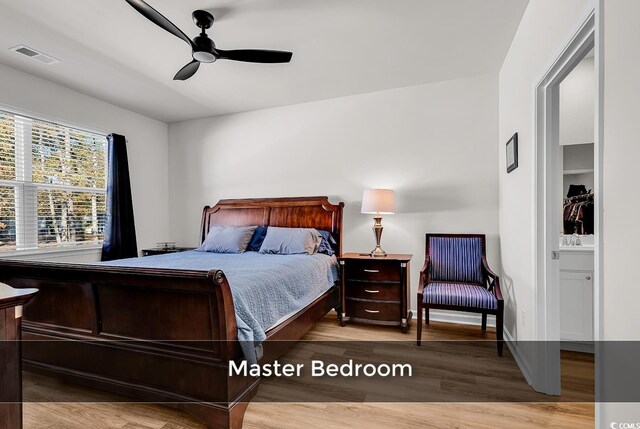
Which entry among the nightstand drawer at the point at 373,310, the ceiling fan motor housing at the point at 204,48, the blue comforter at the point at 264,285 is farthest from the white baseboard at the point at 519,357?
the ceiling fan motor housing at the point at 204,48

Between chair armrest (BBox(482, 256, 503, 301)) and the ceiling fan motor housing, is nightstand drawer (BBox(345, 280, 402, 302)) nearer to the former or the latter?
chair armrest (BBox(482, 256, 503, 301))

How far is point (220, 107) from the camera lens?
4.19 m

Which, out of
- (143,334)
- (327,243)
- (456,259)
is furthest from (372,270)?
(143,334)

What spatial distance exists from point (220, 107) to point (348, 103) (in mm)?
1722

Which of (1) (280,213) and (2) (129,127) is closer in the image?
(1) (280,213)

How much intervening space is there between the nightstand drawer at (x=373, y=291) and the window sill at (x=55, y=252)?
309 cm

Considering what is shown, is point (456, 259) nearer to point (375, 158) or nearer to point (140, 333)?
point (375, 158)

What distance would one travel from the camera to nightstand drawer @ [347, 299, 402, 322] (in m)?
3.12

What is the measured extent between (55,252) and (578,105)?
216 inches

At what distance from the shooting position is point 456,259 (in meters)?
3.18

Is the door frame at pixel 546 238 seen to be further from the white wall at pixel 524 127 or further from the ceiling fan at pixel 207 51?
the ceiling fan at pixel 207 51

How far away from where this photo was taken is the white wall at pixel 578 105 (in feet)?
9.42

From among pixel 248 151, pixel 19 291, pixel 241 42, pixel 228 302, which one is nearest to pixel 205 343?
A: pixel 228 302

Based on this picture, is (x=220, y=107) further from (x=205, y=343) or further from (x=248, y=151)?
(x=205, y=343)
